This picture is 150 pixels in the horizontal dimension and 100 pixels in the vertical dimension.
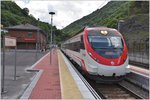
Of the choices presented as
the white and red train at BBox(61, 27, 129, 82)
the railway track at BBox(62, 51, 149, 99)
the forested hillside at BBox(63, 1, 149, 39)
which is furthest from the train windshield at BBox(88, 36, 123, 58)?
the forested hillside at BBox(63, 1, 149, 39)

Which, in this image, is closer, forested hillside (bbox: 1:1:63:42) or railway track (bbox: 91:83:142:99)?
railway track (bbox: 91:83:142:99)

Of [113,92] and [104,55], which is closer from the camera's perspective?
[113,92]

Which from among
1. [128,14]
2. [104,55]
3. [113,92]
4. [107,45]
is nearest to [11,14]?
[128,14]

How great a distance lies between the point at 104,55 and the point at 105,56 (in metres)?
0.09

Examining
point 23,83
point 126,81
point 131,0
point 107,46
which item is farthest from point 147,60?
point 131,0

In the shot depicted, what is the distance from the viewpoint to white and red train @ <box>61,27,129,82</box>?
16.6 meters

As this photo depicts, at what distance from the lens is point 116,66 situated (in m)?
16.6

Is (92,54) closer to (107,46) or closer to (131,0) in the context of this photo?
(107,46)

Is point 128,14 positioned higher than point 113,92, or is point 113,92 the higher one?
point 128,14

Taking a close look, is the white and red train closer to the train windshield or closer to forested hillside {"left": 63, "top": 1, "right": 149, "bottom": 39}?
the train windshield

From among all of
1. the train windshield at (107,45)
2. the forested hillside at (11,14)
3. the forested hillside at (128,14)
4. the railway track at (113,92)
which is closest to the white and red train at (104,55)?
the train windshield at (107,45)

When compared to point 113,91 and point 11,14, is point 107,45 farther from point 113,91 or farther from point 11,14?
point 11,14

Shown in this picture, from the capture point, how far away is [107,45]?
17766 mm

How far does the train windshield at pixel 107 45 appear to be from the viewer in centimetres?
1719
